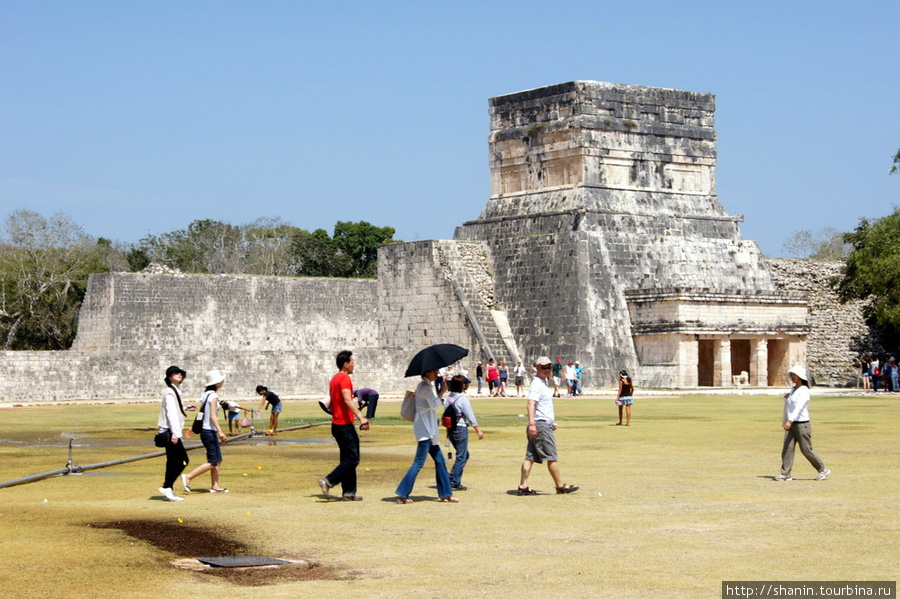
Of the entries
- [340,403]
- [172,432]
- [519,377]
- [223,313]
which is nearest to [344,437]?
[340,403]

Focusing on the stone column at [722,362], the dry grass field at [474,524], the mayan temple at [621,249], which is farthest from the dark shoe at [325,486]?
the stone column at [722,362]

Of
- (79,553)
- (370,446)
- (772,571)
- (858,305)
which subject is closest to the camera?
(772,571)

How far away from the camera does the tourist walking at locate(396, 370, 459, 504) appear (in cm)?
1170

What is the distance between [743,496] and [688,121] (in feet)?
102

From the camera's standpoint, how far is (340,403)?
11820mm

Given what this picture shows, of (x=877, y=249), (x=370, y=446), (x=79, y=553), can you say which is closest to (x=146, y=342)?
(x=877, y=249)

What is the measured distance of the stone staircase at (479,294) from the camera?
127 feet

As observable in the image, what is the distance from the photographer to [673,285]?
39375 millimetres

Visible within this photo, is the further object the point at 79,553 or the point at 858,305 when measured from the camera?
the point at 858,305

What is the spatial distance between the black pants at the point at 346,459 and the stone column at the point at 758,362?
89.9 ft

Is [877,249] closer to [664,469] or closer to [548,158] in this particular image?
[548,158]

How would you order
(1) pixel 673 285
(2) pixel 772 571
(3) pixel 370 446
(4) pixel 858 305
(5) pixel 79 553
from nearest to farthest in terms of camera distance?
(2) pixel 772 571, (5) pixel 79 553, (3) pixel 370 446, (1) pixel 673 285, (4) pixel 858 305

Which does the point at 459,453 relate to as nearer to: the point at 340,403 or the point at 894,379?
the point at 340,403

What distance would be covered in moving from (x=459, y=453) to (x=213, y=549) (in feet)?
13.0
